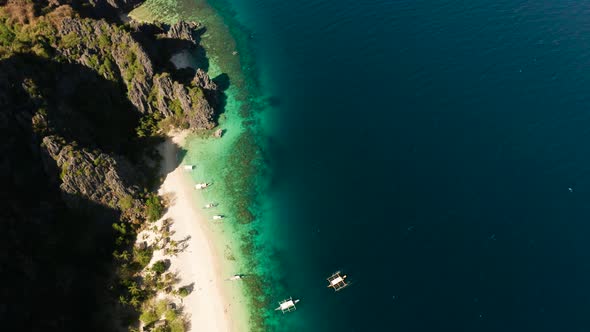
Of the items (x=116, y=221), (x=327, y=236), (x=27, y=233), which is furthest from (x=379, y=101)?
(x=27, y=233)

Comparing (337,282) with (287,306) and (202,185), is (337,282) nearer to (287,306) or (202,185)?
(287,306)

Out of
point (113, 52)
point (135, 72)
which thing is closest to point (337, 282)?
point (135, 72)

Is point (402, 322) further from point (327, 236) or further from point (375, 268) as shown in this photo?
point (327, 236)

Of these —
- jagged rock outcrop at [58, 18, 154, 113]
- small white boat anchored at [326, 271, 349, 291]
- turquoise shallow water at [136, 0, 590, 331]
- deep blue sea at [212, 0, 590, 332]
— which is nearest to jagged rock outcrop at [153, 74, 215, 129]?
jagged rock outcrop at [58, 18, 154, 113]

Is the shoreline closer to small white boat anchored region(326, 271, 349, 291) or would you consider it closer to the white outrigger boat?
the white outrigger boat

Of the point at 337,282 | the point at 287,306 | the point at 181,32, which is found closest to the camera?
the point at 287,306

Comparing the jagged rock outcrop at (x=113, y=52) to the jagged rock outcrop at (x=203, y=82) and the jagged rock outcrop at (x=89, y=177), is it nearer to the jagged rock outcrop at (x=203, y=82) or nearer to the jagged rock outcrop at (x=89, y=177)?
the jagged rock outcrop at (x=203, y=82)
